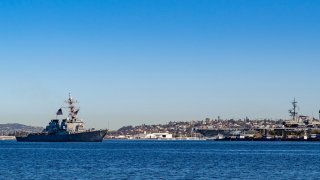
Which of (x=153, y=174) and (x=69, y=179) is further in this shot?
(x=153, y=174)

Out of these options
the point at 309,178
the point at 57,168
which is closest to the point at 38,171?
the point at 57,168

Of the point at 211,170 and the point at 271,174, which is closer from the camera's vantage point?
the point at 271,174

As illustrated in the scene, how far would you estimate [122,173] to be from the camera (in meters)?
65.2

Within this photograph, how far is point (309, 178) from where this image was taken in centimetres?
6047

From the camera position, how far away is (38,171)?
2665 inches

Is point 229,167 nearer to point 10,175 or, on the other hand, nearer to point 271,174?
point 271,174

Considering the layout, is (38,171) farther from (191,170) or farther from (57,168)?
(191,170)

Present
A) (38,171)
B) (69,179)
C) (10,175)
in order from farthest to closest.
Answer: (38,171), (10,175), (69,179)

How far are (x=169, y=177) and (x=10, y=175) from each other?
13693mm

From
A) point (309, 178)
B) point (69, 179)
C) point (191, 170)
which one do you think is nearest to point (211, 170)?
point (191, 170)

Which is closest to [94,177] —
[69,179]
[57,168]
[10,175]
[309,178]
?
[69,179]

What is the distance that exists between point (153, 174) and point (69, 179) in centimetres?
836

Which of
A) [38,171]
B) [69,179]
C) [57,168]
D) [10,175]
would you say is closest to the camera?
[69,179]

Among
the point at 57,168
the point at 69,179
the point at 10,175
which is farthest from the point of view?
the point at 57,168
